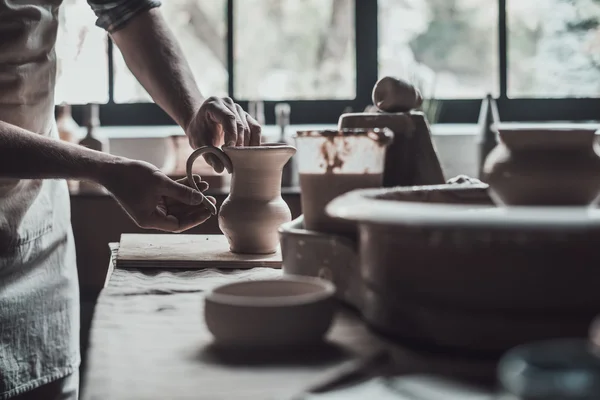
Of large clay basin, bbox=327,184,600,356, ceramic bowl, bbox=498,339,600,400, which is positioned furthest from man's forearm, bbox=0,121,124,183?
ceramic bowl, bbox=498,339,600,400

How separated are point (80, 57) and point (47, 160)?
203cm

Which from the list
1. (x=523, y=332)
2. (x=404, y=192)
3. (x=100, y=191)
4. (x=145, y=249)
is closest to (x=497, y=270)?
(x=523, y=332)

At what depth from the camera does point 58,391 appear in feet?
A: 6.28

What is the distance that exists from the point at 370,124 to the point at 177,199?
38 cm

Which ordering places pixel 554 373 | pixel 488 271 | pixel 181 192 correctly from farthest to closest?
pixel 181 192, pixel 488 271, pixel 554 373

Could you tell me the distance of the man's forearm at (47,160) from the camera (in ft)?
5.01

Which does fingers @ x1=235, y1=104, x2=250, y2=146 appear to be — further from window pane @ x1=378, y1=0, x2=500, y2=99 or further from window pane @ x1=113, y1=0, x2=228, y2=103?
window pane @ x1=378, y1=0, x2=500, y2=99

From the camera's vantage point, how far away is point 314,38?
11.5 feet

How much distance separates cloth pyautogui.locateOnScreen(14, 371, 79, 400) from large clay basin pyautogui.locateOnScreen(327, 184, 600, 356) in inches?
46.3

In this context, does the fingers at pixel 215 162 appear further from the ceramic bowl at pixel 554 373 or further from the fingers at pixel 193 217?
the ceramic bowl at pixel 554 373

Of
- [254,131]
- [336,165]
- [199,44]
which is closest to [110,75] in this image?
[199,44]

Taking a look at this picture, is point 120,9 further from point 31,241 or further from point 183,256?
point 183,256

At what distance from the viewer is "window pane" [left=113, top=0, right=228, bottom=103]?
11.4 feet

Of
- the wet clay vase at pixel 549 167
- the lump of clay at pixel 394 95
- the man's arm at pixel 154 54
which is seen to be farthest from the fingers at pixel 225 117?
the wet clay vase at pixel 549 167
